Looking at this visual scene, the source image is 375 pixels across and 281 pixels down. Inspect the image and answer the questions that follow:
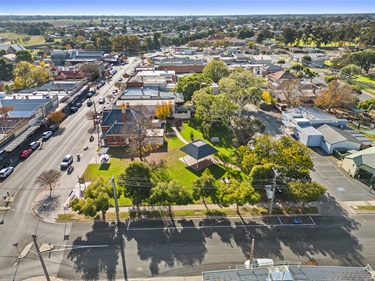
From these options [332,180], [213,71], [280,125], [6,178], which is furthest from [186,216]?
[213,71]

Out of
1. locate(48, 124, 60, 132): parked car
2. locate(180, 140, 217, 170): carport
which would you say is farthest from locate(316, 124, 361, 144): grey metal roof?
locate(48, 124, 60, 132): parked car

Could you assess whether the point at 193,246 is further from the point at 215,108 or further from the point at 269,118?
the point at 269,118

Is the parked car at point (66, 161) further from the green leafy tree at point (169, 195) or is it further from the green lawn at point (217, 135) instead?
the green lawn at point (217, 135)

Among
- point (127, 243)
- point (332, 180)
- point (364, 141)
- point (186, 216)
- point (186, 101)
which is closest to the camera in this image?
point (127, 243)

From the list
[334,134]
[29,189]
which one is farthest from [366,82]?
[29,189]

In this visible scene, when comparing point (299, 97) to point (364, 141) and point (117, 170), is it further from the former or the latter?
point (117, 170)

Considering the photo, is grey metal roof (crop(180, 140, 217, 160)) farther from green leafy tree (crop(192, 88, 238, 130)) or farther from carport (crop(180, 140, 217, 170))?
green leafy tree (crop(192, 88, 238, 130))
